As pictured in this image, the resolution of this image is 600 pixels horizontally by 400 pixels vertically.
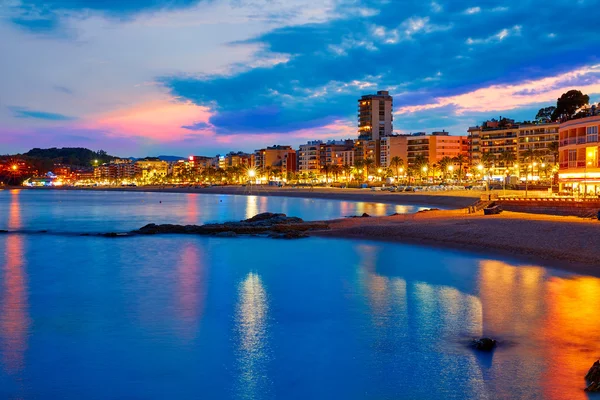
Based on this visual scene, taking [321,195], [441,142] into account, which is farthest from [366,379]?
[441,142]

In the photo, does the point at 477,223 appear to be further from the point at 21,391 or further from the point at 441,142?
the point at 441,142

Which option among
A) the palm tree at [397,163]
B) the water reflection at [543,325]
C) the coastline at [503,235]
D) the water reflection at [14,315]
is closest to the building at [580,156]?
the coastline at [503,235]

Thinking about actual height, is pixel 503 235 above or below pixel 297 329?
above

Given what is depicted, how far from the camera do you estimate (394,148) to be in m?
169

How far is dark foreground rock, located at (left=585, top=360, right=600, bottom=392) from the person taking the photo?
388 inches

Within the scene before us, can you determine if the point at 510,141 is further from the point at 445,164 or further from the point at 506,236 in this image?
the point at 506,236

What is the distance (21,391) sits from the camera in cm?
1088

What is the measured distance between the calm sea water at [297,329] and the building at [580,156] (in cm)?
2872

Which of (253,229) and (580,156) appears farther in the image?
(580,156)

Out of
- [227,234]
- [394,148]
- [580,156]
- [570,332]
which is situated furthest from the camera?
[394,148]

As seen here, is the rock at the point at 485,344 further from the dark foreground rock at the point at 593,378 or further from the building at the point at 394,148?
the building at the point at 394,148

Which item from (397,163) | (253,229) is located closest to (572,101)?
(397,163)

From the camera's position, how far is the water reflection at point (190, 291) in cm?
1605

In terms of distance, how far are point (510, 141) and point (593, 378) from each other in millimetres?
132625
